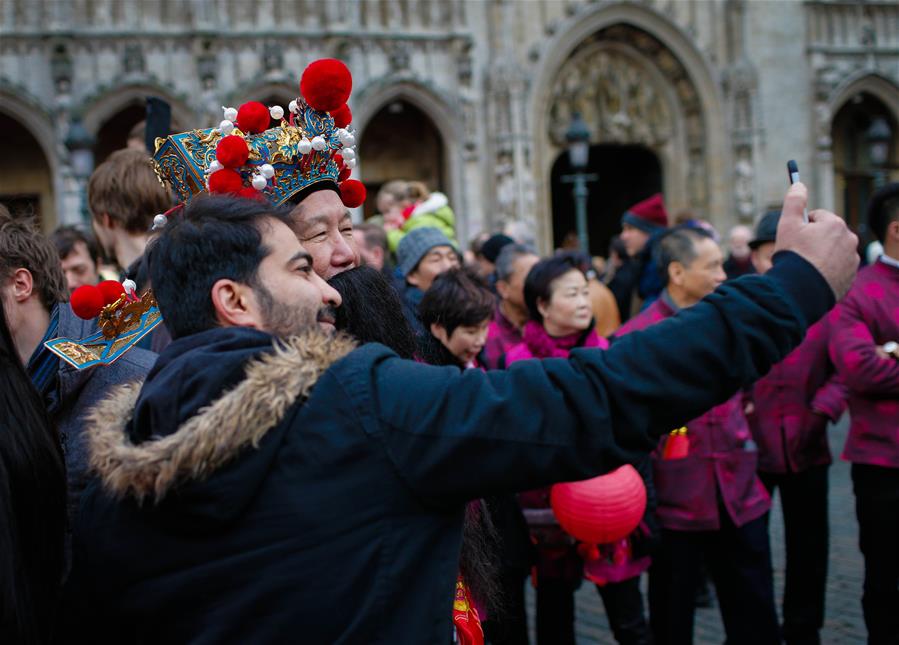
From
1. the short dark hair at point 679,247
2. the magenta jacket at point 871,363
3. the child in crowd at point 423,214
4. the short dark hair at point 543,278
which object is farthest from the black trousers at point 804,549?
the child in crowd at point 423,214

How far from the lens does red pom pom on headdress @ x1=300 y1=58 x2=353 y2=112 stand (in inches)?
93.8

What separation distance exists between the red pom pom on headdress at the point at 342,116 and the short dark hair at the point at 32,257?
38.7 inches

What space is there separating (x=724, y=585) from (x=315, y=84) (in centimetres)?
312

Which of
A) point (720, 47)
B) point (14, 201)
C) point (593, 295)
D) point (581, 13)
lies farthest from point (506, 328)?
point (720, 47)

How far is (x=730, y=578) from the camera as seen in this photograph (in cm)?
444

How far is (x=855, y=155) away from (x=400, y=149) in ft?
35.6

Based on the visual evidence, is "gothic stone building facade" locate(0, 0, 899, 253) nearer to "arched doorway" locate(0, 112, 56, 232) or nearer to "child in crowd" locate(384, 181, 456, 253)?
"arched doorway" locate(0, 112, 56, 232)

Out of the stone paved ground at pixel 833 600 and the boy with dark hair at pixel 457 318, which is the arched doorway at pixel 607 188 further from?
the boy with dark hair at pixel 457 318

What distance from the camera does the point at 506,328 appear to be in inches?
224

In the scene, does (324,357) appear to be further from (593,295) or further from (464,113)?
(464,113)

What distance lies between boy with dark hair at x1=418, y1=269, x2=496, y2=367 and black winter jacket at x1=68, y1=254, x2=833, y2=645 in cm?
235

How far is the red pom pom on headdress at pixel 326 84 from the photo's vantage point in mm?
2383

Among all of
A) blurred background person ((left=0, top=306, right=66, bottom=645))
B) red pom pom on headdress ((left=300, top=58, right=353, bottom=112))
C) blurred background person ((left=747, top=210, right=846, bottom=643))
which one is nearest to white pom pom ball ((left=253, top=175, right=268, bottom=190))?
red pom pom on headdress ((left=300, top=58, right=353, bottom=112))

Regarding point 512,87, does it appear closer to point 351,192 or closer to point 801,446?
point 801,446
